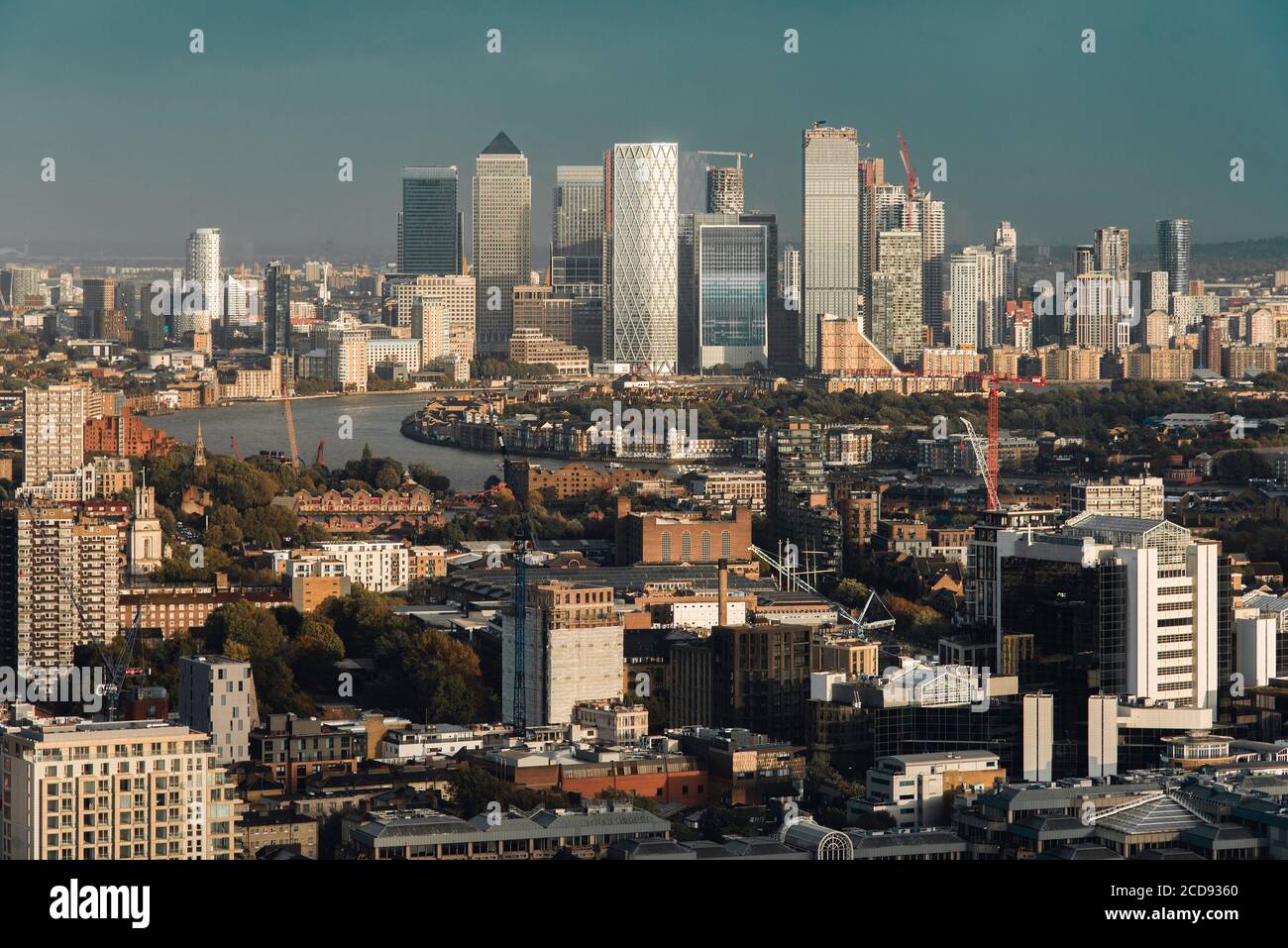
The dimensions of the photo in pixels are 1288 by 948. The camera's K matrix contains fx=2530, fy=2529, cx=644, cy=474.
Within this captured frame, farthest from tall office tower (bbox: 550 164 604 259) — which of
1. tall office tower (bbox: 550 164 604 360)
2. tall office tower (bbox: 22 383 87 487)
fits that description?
tall office tower (bbox: 22 383 87 487)

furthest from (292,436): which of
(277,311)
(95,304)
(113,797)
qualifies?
(113,797)

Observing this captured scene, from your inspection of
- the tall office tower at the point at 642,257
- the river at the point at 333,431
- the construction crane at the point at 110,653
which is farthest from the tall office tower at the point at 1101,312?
the construction crane at the point at 110,653

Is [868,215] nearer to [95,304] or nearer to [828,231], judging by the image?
[828,231]

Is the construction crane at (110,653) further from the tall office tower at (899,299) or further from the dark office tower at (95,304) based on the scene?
the tall office tower at (899,299)

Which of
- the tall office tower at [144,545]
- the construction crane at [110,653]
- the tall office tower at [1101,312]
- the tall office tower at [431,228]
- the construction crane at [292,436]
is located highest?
the tall office tower at [431,228]

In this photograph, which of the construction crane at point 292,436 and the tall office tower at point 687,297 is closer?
the construction crane at point 292,436

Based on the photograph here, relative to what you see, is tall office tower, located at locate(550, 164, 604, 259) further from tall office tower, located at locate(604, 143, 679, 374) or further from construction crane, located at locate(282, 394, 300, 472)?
construction crane, located at locate(282, 394, 300, 472)
